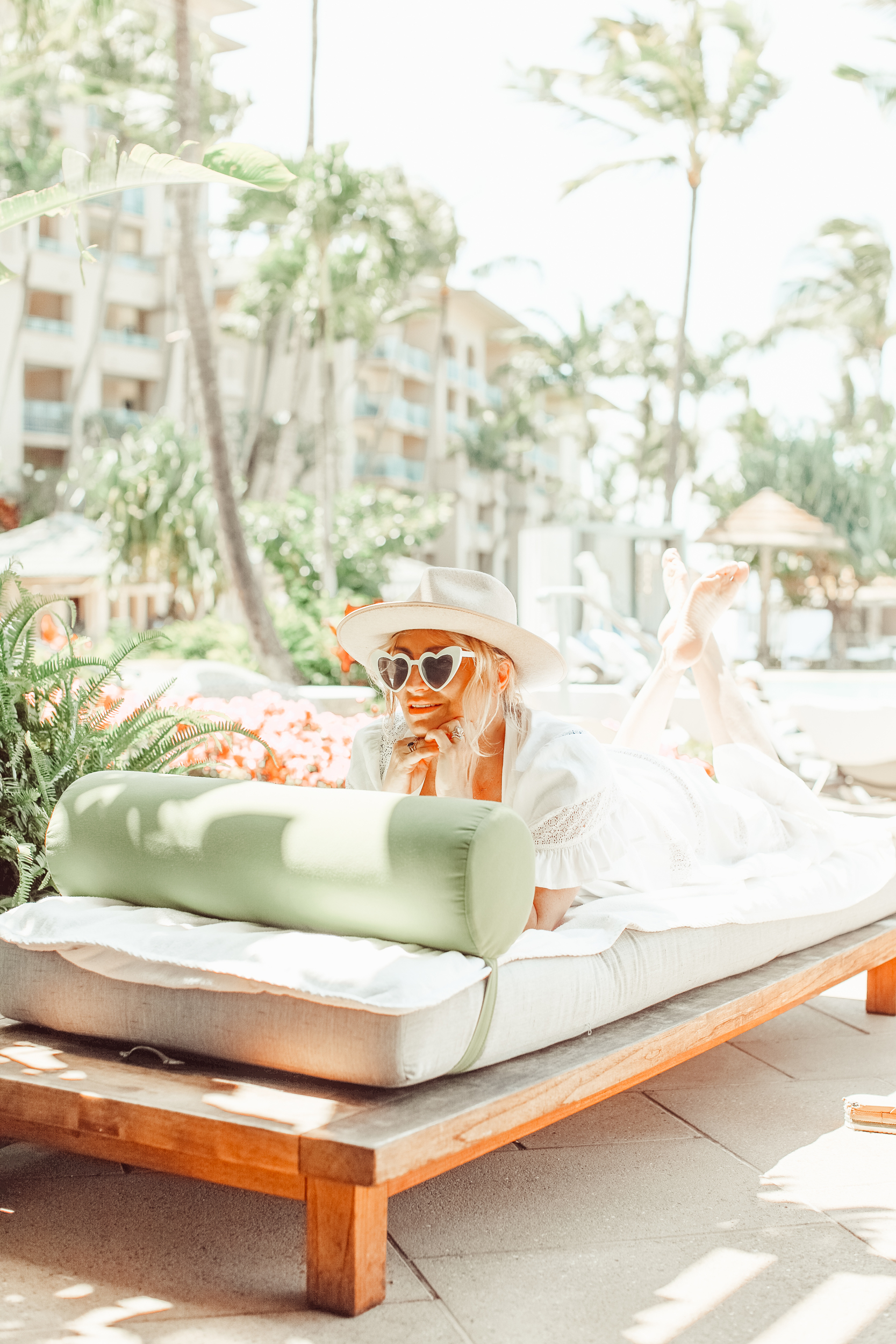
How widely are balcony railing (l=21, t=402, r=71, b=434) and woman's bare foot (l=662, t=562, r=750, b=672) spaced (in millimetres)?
33597

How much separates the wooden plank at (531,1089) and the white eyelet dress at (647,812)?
30cm

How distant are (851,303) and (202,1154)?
115ft

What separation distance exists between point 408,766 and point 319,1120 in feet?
3.29

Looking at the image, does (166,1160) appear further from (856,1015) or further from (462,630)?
(856,1015)

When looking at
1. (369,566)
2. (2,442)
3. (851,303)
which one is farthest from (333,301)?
(851,303)

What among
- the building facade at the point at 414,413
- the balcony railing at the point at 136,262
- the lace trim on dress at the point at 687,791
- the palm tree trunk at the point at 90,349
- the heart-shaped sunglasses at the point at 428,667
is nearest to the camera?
the heart-shaped sunglasses at the point at 428,667

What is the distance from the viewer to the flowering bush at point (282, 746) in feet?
15.8

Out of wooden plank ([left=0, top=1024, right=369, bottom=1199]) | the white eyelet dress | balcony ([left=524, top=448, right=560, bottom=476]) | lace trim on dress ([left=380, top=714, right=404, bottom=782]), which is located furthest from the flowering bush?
balcony ([left=524, top=448, right=560, bottom=476])

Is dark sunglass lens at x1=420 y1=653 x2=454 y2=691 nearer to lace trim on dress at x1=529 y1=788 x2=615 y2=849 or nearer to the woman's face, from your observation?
the woman's face

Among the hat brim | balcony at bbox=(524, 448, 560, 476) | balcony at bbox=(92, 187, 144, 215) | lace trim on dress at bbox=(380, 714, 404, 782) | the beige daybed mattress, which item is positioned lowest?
the beige daybed mattress

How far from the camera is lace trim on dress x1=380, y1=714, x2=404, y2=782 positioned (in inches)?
119

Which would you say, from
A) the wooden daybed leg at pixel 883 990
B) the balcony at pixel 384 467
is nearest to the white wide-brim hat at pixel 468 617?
the wooden daybed leg at pixel 883 990

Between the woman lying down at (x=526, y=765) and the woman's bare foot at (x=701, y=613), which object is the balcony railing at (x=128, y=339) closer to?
the woman's bare foot at (x=701, y=613)

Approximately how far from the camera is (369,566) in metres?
21.6
